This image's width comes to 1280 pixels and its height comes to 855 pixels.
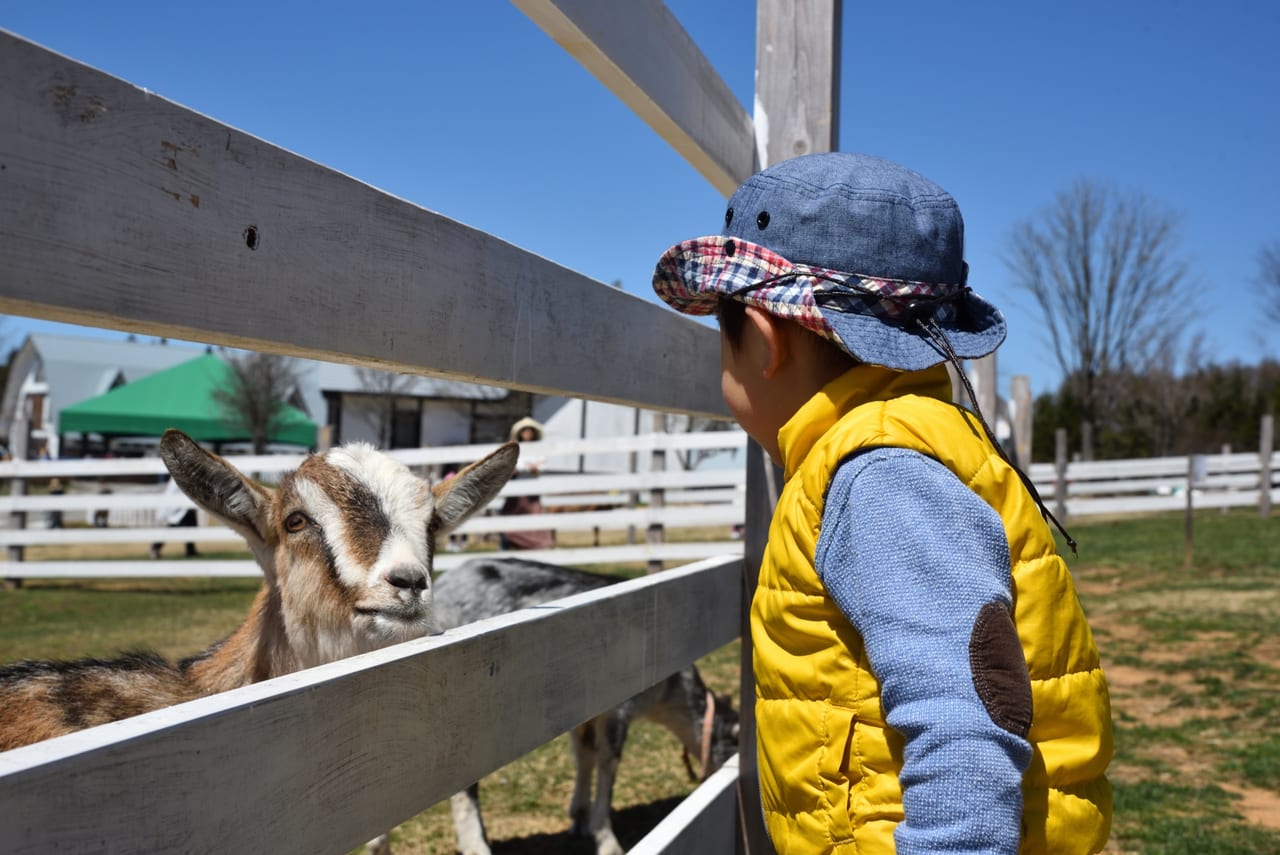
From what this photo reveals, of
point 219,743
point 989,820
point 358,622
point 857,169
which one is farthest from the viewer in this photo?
point 358,622

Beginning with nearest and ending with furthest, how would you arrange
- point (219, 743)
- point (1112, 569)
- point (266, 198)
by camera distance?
point (219, 743) < point (266, 198) < point (1112, 569)

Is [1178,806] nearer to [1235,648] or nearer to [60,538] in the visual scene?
[1235,648]

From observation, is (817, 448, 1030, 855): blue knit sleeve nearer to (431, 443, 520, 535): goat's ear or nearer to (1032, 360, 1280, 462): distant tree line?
(431, 443, 520, 535): goat's ear

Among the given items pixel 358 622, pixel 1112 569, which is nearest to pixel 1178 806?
pixel 358 622

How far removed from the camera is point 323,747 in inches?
48.5

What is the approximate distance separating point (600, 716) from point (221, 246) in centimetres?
445

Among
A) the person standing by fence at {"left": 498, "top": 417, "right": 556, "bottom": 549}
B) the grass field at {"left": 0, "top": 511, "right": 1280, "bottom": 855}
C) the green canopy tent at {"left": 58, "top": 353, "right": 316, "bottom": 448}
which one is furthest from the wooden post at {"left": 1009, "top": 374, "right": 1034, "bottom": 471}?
the green canopy tent at {"left": 58, "top": 353, "right": 316, "bottom": 448}

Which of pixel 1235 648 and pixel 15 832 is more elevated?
pixel 15 832

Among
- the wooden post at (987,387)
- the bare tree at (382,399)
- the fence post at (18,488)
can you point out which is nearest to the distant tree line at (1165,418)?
the bare tree at (382,399)

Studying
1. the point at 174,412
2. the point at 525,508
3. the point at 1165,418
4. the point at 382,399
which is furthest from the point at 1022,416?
the point at 1165,418

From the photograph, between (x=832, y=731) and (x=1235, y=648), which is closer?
(x=832, y=731)

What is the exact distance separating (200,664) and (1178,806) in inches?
187

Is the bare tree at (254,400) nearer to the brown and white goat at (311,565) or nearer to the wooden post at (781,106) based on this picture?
the brown and white goat at (311,565)

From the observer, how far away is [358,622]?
267 centimetres
